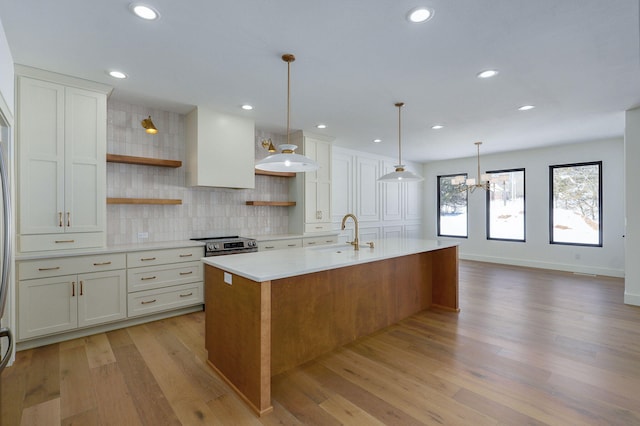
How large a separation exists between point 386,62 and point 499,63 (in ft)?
3.33

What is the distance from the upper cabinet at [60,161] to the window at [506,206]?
705cm

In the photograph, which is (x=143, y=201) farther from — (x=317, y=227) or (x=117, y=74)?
(x=317, y=227)

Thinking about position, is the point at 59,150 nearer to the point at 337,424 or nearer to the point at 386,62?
the point at 386,62

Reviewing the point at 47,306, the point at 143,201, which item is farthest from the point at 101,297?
the point at 143,201

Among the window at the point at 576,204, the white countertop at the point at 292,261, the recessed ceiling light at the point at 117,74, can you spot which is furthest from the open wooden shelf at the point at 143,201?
the window at the point at 576,204

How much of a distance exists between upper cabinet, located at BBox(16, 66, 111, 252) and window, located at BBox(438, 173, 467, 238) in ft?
24.6

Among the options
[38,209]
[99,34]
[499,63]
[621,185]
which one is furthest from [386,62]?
[621,185]

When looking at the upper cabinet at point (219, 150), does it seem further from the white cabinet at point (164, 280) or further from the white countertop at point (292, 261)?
the white countertop at point (292, 261)

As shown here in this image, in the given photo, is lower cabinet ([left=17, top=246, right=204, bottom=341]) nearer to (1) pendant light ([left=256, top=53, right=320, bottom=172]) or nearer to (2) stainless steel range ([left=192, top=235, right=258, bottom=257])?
(2) stainless steel range ([left=192, top=235, right=258, bottom=257])

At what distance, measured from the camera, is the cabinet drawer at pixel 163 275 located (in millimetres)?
3367

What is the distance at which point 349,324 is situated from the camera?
2.95 metres

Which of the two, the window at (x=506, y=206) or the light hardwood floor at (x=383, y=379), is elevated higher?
the window at (x=506, y=206)

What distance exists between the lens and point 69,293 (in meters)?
2.99

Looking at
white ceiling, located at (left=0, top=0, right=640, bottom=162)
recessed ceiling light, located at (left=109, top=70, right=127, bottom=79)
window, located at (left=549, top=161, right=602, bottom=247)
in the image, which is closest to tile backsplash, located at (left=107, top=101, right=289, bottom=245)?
white ceiling, located at (left=0, top=0, right=640, bottom=162)
